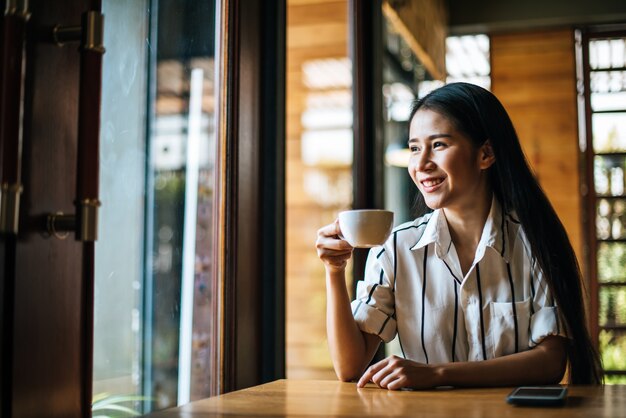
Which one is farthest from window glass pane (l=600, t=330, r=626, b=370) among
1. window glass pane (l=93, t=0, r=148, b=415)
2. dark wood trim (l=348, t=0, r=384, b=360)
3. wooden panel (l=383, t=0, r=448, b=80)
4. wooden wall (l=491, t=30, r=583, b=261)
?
window glass pane (l=93, t=0, r=148, b=415)

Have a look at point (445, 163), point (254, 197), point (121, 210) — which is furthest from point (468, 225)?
point (121, 210)

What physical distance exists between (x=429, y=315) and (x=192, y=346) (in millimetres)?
500

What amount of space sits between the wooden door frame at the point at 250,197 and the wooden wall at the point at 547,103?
12.0 feet

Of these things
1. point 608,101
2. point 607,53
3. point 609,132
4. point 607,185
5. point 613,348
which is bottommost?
point 613,348

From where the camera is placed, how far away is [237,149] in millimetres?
1534

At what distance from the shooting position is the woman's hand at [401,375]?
120 cm

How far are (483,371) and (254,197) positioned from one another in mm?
641

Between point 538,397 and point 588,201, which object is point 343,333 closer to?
point 538,397

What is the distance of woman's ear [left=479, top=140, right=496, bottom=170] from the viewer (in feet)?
5.22

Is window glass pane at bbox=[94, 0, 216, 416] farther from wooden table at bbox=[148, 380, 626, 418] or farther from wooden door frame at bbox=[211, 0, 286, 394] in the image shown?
wooden table at bbox=[148, 380, 626, 418]

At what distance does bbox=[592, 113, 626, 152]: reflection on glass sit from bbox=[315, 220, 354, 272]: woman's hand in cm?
408

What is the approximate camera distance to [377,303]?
1543mm

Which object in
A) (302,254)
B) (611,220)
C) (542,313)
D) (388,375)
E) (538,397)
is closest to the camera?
(538,397)

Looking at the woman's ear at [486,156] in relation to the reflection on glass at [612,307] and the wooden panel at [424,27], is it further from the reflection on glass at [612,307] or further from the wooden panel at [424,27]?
the reflection on glass at [612,307]
